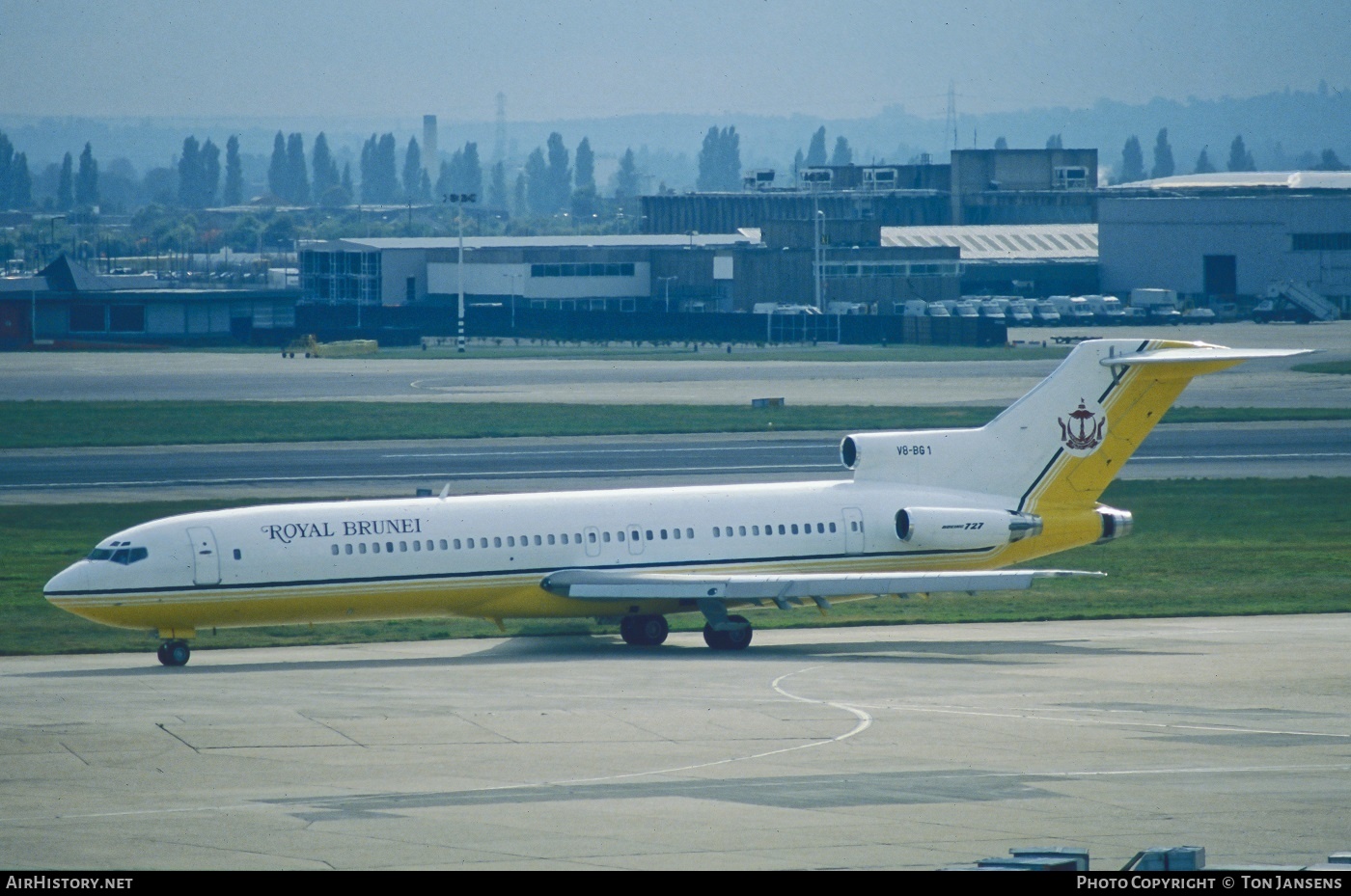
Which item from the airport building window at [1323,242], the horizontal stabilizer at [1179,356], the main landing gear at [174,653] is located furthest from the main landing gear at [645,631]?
the airport building window at [1323,242]

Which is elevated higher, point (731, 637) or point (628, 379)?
point (628, 379)

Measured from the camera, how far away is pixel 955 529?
40781mm

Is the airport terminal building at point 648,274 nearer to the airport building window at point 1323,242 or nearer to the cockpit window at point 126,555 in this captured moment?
the airport building window at point 1323,242

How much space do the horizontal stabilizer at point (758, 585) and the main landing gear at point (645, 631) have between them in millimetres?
1587

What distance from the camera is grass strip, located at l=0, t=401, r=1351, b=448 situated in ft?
261

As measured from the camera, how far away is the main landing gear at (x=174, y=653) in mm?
36562

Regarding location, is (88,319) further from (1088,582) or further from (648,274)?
(1088,582)

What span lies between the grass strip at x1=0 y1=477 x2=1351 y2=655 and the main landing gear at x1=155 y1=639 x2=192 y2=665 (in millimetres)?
3014

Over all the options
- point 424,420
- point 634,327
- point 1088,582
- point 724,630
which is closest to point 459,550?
point 724,630

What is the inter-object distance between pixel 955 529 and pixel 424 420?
47.6 m

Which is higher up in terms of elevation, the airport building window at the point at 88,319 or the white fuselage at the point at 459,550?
the airport building window at the point at 88,319

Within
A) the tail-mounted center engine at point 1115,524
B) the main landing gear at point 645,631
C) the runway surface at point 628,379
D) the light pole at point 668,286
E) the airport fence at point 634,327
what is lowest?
the main landing gear at point 645,631

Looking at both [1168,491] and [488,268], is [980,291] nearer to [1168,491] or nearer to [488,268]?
[488,268]

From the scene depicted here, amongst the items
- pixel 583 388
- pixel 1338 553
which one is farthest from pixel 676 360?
pixel 1338 553
